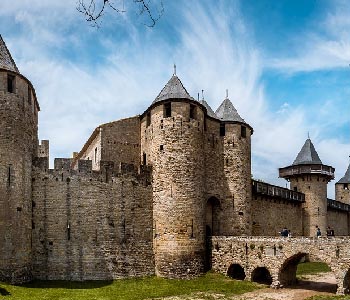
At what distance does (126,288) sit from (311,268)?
15490 mm

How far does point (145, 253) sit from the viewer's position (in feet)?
85.3

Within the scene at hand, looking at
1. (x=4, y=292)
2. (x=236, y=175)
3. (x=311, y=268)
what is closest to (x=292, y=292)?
(x=236, y=175)

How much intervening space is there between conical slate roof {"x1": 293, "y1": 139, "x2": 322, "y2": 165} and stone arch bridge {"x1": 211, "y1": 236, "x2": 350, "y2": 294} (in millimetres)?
16127

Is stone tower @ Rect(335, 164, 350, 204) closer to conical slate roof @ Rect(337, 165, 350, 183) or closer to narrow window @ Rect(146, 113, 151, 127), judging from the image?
conical slate roof @ Rect(337, 165, 350, 183)

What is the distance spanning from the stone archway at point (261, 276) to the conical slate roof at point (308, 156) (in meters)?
16.0

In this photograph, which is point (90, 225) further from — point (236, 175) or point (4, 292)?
point (236, 175)

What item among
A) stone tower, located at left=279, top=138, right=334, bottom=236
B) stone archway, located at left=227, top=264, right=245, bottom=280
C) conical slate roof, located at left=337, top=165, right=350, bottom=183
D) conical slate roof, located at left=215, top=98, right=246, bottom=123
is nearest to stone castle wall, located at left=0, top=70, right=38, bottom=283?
stone archway, located at left=227, top=264, right=245, bottom=280

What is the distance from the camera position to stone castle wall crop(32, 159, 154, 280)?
23.7 metres

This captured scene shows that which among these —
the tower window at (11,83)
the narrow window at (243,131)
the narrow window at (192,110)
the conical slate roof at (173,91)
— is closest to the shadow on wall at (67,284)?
the tower window at (11,83)

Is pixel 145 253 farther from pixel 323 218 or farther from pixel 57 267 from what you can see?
pixel 323 218

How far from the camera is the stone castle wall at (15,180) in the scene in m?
21.3

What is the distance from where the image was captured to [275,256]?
24.4 m

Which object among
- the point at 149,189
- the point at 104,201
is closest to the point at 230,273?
the point at 149,189

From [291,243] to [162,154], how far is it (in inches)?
337
